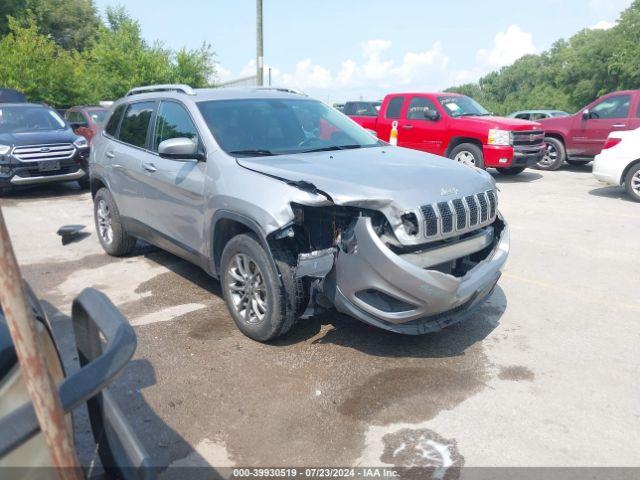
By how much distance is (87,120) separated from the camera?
13.7 meters

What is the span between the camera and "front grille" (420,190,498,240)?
3463 millimetres

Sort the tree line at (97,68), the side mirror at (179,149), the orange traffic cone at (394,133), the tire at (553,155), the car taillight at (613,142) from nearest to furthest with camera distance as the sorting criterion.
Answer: the side mirror at (179,149), the car taillight at (613,142), the orange traffic cone at (394,133), the tire at (553,155), the tree line at (97,68)

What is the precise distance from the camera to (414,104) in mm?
12156

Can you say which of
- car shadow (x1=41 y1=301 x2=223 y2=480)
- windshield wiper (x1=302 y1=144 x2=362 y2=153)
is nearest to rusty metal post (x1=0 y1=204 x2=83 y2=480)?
car shadow (x1=41 y1=301 x2=223 y2=480)

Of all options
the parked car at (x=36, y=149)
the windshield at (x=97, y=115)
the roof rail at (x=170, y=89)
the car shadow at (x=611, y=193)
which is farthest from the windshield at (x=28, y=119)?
the car shadow at (x=611, y=193)

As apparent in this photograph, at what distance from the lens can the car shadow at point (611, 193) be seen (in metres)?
9.82

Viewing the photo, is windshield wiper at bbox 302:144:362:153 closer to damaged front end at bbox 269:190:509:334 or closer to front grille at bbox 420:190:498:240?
damaged front end at bbox 269:190:509:334

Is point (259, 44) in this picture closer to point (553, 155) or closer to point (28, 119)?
point (28, 119)

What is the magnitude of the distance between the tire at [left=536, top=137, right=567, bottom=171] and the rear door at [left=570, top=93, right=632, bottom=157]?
293 mm

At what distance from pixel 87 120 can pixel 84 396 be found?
45.2 ft

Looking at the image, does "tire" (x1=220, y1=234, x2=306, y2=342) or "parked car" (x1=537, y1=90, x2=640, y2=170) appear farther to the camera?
"parked car" (x1=537, y1=90, x2=640, y2=170)

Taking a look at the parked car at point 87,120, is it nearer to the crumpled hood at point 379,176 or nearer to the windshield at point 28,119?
the windshield at point 28,119

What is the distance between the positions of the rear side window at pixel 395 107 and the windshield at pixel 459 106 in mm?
999

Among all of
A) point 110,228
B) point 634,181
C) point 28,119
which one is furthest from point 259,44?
point 110,228
